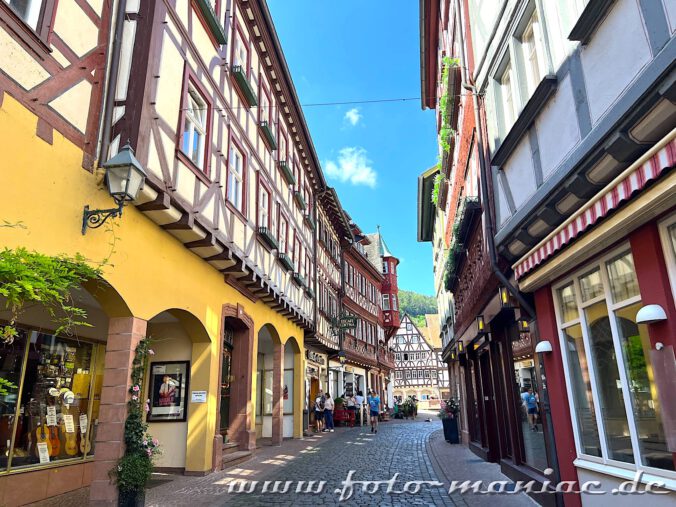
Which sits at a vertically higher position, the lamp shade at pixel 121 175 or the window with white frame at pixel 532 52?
the window with white frame at pixel 532 52

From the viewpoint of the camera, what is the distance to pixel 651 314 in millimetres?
3805

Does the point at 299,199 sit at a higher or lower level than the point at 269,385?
higher

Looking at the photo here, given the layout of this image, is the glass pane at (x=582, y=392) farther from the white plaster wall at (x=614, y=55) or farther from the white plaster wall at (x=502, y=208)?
the white plaster wall at (x=614, y=55)

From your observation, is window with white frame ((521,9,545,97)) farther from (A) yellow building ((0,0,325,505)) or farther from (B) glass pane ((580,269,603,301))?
(A) yellow building ((0,0,325,505))

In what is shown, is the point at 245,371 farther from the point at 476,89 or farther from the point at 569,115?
the point at 569,115

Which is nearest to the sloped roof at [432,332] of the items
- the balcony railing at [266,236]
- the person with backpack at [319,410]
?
the person with backpack at [319,410]

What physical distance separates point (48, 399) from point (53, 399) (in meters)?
0.11

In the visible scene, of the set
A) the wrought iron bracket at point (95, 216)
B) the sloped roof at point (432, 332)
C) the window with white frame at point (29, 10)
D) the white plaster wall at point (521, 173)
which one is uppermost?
the sloped roof at point (432, 332)

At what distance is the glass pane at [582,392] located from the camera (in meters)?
5.32

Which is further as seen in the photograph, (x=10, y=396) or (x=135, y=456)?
(x=10, y=396)

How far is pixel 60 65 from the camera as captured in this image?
18.0 feet

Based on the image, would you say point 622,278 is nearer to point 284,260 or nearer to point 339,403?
point 284,260

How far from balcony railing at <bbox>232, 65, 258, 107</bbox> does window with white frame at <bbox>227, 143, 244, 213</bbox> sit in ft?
4.61

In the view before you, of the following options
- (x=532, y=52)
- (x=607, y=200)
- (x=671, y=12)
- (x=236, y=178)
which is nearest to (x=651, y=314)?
(x=607, y=200)
